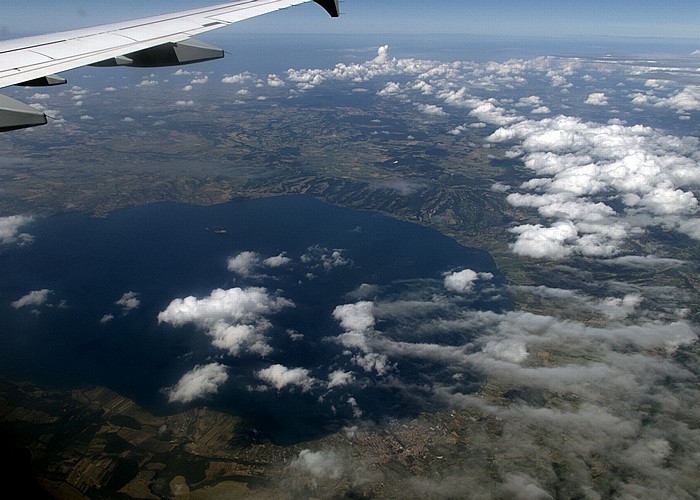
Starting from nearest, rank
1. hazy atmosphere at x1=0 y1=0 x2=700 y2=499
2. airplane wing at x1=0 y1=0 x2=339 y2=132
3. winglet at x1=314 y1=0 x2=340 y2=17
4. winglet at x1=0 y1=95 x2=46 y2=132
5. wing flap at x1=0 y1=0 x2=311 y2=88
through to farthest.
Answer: winglet at x1=0 y1=95 x2=46 y2=132, airplane wing at x1=0 y1=0 x2=339 y2=132, wing flap at x1=0 y1=0 x2=311 y2=88, winglet at x1=314 y1=0 x2=340 y2=17, hazy atmosphere at x1=0 y1=0 x2=700 y2=499

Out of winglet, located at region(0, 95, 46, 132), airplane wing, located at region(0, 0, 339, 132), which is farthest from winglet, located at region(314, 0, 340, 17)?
winglet, located at region(0, 95, 46, 132)

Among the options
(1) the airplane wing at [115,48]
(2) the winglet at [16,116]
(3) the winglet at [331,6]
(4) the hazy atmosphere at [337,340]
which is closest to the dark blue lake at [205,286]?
(4) the hazy atmosphere at [337,340]

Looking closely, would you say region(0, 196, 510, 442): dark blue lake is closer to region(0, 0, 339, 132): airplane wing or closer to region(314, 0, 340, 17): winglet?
region(0, 0, 339, 132): airplane wing

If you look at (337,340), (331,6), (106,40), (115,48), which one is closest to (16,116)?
(115,48)

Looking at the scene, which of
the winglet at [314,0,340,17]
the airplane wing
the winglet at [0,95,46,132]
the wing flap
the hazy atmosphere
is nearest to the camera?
the winglet at [0,95,46,132]

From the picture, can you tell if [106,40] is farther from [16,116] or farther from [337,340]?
[337,340]

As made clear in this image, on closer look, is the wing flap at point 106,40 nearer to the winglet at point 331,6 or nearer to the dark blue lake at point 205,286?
the winglet at point 331,6

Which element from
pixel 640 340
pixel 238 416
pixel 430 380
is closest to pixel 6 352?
pixel 238 416

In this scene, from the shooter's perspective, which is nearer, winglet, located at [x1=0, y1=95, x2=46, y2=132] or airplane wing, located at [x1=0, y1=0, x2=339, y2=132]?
winglet, located at [x1=0, y1=95, x2=46, y2=132]

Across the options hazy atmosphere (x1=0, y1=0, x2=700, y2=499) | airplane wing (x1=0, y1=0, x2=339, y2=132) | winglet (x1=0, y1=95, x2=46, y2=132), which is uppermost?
airplane wing (x1=0, y1=0, x2=339, y2=132)
